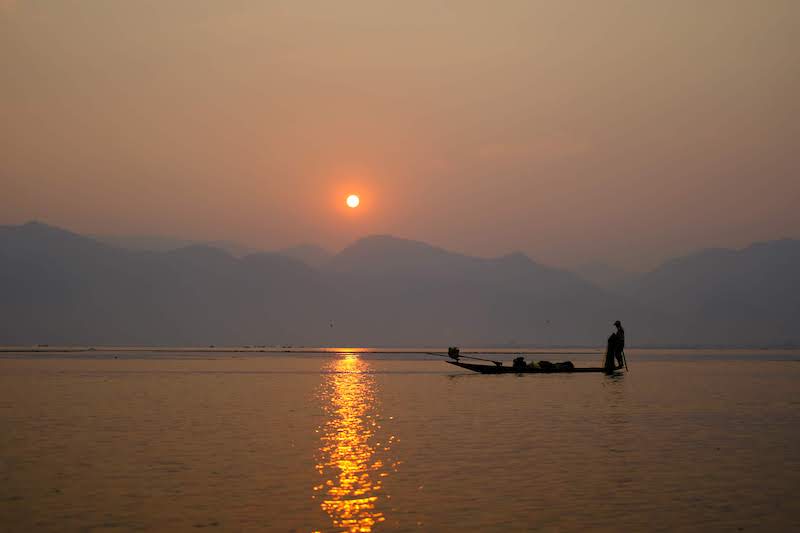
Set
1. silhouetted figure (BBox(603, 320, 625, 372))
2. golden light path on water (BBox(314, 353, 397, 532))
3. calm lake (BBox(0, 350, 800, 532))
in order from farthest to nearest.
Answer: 1. silhouetted figure (BBox(603, 320, 625, 372))
2. golden light path on water (BBox(314, 353, 397, 532))
3. calm lake (BBox(0, 350, 800, 532))

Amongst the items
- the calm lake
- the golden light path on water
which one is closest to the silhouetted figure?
the calm lake

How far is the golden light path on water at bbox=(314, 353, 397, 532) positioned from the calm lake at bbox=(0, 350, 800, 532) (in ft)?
0.25

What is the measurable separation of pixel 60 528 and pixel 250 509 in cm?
379

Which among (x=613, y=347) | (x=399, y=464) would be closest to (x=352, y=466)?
(x=399, y=464)

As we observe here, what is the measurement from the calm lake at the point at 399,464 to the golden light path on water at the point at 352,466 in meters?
0.07

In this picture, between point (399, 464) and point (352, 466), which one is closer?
point (352, 466)

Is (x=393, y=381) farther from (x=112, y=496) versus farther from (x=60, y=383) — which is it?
(x=112, y=496)

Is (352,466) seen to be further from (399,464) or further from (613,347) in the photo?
(613,347)

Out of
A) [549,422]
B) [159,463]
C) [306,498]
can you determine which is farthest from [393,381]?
[306,498]

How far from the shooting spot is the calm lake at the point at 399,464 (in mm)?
19422

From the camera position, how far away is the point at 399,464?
88.0ft

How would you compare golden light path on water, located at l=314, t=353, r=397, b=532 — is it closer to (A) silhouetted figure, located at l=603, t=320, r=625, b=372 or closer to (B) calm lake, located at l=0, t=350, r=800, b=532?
(B) calm lake, located at l=0, t=350, r=800, b=532

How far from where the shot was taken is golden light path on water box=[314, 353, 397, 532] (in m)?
19.6

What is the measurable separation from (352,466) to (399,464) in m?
1.33
